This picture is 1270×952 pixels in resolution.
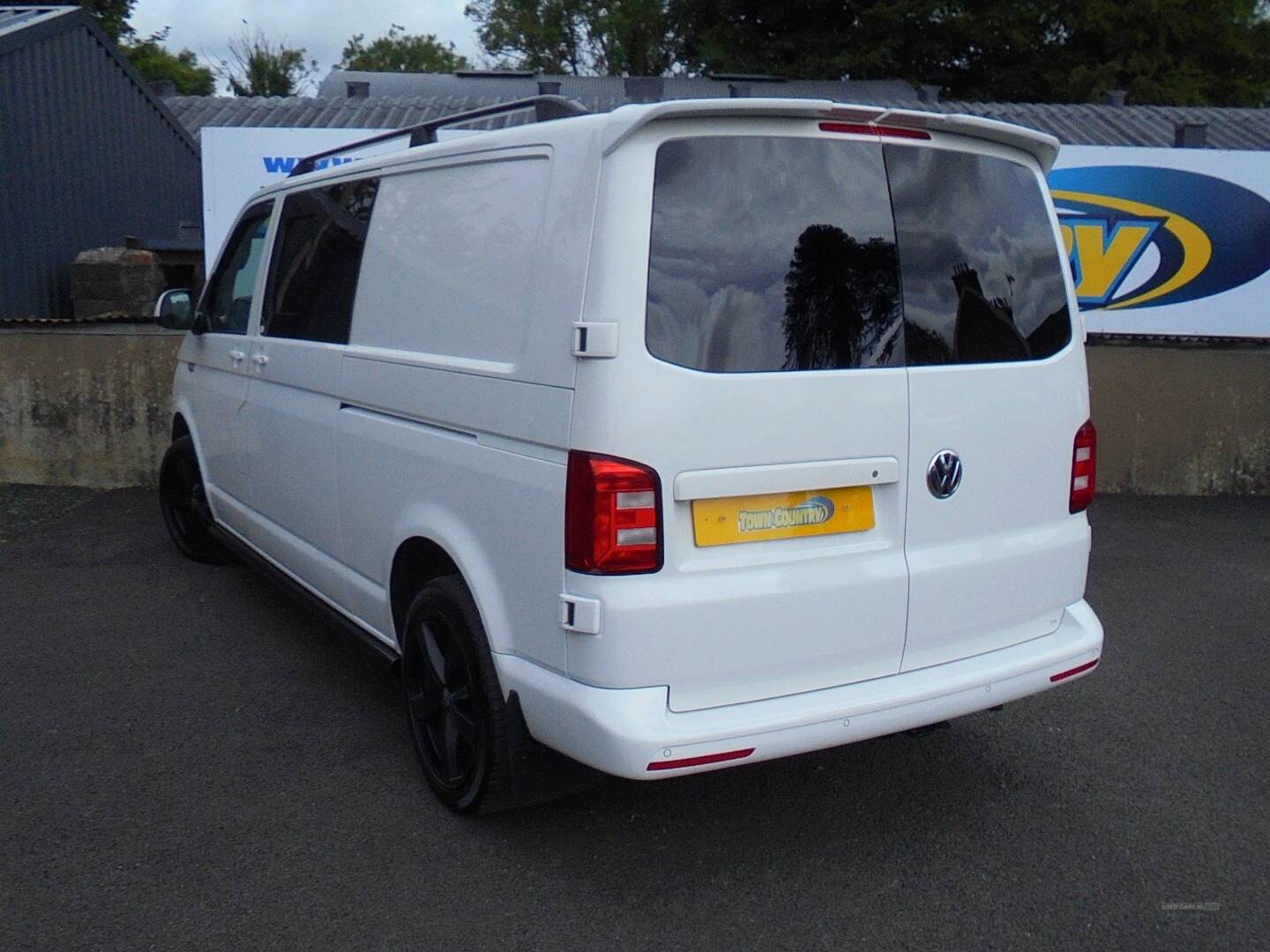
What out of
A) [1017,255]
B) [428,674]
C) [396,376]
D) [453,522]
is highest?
[1017,255]

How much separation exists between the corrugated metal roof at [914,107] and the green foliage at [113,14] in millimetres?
11653

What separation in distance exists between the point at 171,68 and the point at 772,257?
185ft

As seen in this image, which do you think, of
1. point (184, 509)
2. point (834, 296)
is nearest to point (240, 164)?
point (184, 509)

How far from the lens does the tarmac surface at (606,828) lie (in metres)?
3.17

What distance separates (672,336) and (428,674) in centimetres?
146

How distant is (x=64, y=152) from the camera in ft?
43.8

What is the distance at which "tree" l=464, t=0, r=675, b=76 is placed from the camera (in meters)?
46.8

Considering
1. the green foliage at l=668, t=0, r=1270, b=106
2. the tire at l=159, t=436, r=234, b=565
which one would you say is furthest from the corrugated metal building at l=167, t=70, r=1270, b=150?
the tire at l=159, t=436, r=234, b=565

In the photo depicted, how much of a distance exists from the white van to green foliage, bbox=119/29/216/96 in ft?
127

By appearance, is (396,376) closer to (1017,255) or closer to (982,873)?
(1017,255)

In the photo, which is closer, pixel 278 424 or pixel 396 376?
pixel 396 376

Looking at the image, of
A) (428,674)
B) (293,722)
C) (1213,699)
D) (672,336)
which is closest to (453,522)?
(428,674)

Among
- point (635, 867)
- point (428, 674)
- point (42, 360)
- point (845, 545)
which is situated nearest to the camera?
point (845, 545)

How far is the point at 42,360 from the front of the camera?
8.62 metres
